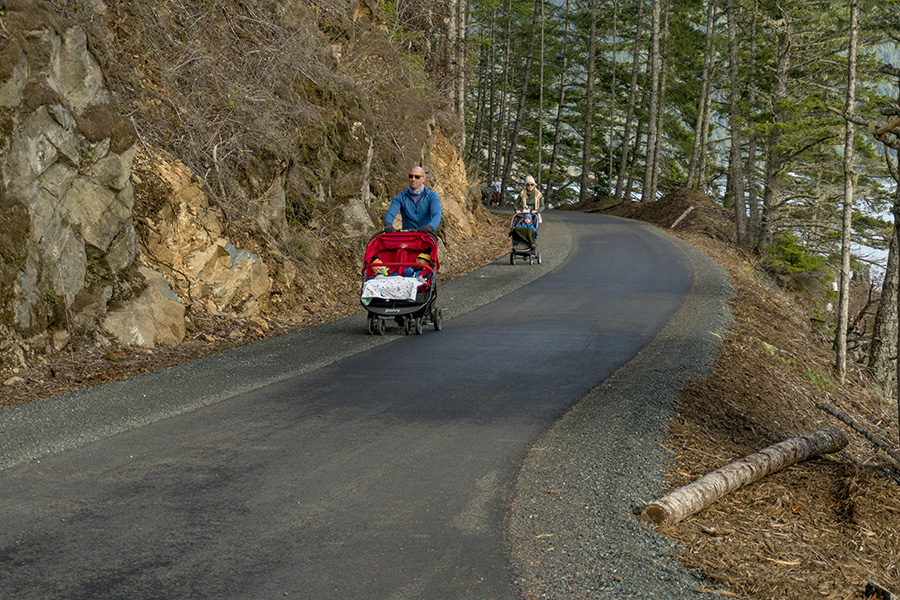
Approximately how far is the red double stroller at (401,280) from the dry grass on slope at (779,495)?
4279 millimetres

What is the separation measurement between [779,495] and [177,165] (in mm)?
9949

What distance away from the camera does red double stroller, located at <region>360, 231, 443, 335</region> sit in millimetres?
11195

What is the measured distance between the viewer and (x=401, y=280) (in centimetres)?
1123

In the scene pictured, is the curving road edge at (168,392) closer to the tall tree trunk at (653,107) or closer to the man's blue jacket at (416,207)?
the man's blue jacket at (416,207)

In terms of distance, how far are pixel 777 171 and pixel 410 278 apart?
1919 centimetres

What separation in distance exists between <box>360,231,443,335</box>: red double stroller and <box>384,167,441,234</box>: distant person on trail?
0.27 m

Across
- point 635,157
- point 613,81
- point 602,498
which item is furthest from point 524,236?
point 635,157

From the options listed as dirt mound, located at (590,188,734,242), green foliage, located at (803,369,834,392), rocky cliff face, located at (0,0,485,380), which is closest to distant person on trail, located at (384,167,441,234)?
rocky cliff face, located at (0,0,485,380)

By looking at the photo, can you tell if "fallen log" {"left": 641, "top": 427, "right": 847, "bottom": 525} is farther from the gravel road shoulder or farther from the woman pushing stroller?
the woman pushing stroller

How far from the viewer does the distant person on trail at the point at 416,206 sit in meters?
11.7

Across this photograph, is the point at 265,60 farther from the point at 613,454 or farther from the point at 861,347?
the point at 861,347

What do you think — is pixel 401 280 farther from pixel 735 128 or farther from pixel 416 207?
pixel 735 128

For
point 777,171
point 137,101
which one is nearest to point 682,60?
point 777,171

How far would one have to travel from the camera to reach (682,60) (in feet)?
163
